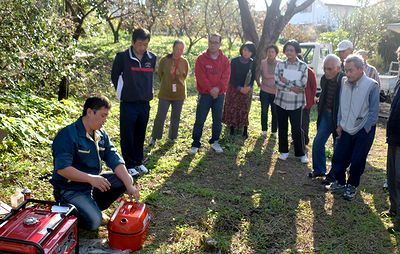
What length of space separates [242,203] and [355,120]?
4.84ft

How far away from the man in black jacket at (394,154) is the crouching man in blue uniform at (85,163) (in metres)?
2.48

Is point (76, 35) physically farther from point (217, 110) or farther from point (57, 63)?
point (217, 110)

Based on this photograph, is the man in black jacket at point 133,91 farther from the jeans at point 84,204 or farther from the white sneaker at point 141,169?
the jeans at point 84,204

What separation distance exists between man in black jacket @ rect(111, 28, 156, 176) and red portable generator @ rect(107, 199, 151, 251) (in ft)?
5.33

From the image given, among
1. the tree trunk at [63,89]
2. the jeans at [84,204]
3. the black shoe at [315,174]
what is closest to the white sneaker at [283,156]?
the black shoe at [315,174]

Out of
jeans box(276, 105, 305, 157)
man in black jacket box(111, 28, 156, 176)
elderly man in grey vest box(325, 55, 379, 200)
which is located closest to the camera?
elderly man in grey vest box(325, 55, 379, 200)

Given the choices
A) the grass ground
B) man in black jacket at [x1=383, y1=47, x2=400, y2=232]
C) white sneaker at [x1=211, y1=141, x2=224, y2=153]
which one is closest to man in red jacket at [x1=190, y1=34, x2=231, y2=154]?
white sneaker at [x1=211, y1=141, x2=224, y2=153]

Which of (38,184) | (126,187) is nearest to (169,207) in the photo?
(126,187)

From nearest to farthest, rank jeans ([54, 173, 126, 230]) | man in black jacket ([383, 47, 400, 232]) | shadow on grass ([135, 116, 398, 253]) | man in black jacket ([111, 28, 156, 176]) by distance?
jeans ([54, 173, 126, 230])
shadow on grass ([135, 116, 398, 253])
man in black jacket ([383, 47, 400, 232])
man in black jacket ([111, 28, 156, 176])

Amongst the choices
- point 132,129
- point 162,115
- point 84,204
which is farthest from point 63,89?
point 84,204

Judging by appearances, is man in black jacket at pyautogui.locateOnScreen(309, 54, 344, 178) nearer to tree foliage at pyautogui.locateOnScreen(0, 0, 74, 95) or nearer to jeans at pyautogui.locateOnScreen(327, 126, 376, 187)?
jeans at pyautogui.locateOnScreen(327, 126, 376, 187)

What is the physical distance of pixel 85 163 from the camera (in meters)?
3.24

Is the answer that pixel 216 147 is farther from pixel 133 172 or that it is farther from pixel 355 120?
pixel 355 120

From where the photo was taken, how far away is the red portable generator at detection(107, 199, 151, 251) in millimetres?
3057
